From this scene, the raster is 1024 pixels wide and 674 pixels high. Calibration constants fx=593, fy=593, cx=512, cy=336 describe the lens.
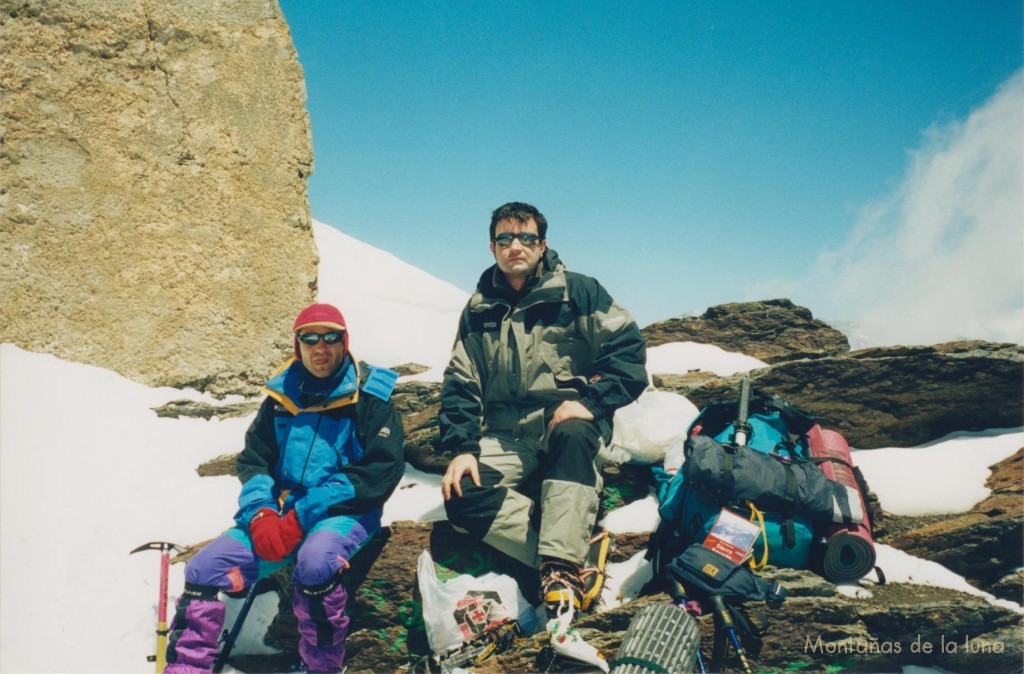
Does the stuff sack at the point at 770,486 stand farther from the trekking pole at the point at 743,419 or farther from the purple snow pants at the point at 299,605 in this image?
the purple snow pants at the point at 299,605

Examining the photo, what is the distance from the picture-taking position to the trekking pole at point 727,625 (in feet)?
9.31

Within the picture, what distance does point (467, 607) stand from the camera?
331 centimetres

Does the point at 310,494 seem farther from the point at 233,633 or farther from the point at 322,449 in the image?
the point at 233,633

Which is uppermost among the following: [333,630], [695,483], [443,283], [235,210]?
[443,283]

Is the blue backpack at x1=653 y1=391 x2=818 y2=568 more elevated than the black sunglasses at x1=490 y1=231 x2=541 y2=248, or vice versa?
the black sunglasses at x1=490 y1=231 x2=541 y2=248

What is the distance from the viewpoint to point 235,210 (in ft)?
22.1

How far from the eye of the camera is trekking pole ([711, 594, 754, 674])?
2.84 meters

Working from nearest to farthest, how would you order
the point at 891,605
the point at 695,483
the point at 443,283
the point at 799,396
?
the point at 891,605
the point at 695,483
the point at 799,396
the point at 443,283

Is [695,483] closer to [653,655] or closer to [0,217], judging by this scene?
[653,655]

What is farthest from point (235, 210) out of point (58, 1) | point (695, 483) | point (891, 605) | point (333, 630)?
point (891, 605)

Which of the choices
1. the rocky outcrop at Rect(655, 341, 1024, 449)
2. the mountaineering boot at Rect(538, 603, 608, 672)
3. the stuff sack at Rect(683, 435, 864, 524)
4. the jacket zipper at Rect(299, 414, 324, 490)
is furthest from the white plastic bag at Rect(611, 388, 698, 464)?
the jacket zipper at Rect(299, 414, 324, 490)

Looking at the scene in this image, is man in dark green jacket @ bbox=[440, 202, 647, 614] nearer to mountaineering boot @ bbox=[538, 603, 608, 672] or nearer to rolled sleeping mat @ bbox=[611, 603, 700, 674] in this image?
mountaineering boot @ bbox=[538, 603, 608, 672]

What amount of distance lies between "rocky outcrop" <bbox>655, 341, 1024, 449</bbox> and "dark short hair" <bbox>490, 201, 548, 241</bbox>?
2.21 metres

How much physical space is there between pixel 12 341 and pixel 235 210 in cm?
253
